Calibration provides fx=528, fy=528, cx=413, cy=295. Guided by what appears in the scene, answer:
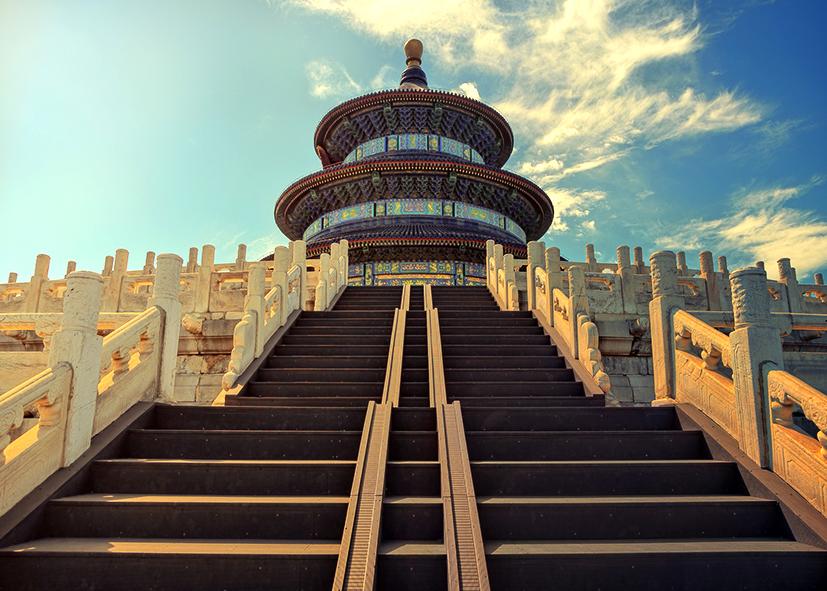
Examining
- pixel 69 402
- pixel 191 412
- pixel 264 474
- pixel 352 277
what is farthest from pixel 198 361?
pixel 352 277

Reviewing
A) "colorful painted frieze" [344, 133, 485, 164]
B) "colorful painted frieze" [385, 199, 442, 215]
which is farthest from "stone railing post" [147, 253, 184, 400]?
"colorful painted frieze" [344, 133, 485, 164]

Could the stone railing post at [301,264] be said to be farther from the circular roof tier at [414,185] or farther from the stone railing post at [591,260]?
the circular roof tier at [414,185]

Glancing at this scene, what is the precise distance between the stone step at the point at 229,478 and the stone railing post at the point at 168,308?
1600 millimetres

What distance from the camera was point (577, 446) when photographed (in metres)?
4.76

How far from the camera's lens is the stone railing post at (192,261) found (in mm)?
15094

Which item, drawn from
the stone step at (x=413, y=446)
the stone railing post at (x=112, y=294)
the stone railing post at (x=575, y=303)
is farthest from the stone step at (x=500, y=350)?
the stone railing post at (x=112, y=294)

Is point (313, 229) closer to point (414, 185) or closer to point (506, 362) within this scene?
point (414, 185)

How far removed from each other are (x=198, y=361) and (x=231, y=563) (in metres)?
6.68

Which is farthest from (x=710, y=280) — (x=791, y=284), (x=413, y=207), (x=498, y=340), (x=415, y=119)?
(x=415, y=119)

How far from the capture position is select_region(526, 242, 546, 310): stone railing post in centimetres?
985

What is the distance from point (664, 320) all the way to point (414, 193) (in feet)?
56.8

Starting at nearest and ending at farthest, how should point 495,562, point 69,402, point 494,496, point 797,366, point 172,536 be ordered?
point 495,562
point 172,536
point 494,496
point 69,402
point 797,366

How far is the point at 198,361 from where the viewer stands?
939cm

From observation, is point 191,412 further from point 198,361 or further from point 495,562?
point 198,361
